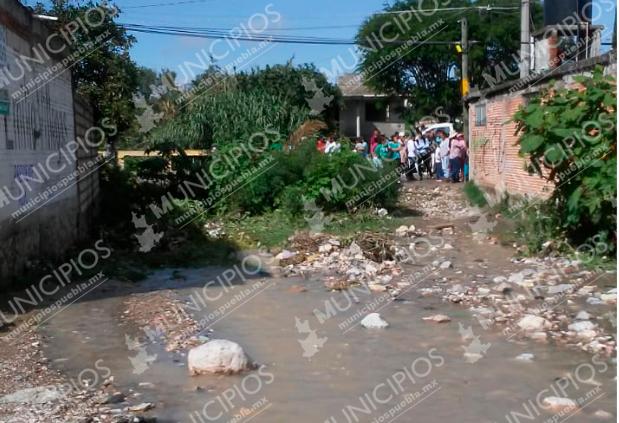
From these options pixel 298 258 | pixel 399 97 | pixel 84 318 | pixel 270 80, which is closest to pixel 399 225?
pixel 298 258

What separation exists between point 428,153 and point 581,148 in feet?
43.8

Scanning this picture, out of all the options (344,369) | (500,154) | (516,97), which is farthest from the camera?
(500,154)

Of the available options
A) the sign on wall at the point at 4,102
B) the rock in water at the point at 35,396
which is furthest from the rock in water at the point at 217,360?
the sign on wall at the point at 4,102

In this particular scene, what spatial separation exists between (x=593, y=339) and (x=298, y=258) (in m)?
5.19

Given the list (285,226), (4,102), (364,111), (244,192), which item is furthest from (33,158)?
(364,111)

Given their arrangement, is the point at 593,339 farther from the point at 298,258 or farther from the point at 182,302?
the point at 298,258

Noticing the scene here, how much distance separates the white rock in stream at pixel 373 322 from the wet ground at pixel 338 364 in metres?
0.08

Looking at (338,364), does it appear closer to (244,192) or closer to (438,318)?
(438,318)

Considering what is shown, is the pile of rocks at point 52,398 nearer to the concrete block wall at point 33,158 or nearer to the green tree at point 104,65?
the concrete block wall at point 33,158

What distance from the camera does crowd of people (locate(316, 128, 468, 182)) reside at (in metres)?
20.5

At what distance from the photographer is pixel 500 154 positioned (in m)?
15.6

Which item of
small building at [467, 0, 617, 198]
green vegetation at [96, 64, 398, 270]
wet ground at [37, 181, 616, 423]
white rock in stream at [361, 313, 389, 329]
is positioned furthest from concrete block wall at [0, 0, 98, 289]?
small building at [467, 0, 617, 198]

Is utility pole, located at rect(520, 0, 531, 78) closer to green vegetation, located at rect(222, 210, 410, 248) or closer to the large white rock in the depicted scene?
green vegetation, located at rect(222, 210, 410, 248)

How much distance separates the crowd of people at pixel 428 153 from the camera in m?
20.5
